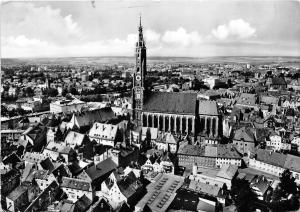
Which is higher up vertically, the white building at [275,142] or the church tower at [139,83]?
the church tower at [139,83]

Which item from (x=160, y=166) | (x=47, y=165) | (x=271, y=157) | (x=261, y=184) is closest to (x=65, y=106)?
(x=47, y=165)

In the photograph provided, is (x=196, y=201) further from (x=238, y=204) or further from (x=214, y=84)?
(x=214, y=84)

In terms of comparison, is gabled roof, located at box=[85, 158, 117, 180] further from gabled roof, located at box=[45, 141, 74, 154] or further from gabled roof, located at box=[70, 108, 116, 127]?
gabled roof, located at box=[70, 108, 116, 127]

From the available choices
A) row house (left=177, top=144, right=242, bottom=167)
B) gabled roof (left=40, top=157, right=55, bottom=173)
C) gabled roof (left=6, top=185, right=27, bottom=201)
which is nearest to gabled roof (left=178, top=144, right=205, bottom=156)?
row house (left=177, top=144, right=242, bottom=167)

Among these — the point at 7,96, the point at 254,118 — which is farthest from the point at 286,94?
the point at 7,96

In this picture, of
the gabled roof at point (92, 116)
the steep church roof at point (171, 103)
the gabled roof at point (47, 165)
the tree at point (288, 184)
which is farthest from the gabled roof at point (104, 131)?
the tree at point (288, 184)

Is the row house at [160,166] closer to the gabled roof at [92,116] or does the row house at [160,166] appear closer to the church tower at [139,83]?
the church tower at [139,83]
